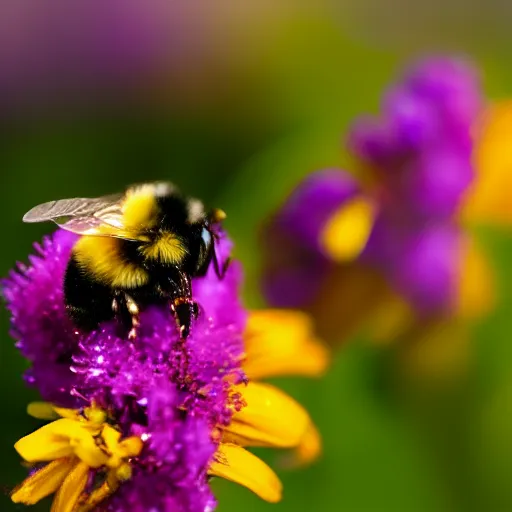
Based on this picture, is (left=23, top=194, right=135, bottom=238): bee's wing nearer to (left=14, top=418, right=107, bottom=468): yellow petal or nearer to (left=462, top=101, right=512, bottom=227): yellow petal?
(left=14, top=418, right=107, bottom=468): yellow petal

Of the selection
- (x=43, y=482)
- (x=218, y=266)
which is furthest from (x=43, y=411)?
(x=218, y=266)

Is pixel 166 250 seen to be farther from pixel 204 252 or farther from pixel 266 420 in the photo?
pixel 266 420

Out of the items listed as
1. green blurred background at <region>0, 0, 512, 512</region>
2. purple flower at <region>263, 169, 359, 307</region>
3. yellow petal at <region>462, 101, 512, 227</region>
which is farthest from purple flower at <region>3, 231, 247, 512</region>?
yellow petal at <region>462, 101, 512, 227</region>

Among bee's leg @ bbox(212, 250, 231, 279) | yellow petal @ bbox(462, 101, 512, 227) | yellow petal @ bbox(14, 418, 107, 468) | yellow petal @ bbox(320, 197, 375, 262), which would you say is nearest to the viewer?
yellow petal @ bbox(14, 418, 107, 468)

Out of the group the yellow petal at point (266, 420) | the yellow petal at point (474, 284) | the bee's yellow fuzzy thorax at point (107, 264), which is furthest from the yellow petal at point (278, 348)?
the yellow petal at point (474, 284)

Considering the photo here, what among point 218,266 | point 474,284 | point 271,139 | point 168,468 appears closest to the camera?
point 168,468

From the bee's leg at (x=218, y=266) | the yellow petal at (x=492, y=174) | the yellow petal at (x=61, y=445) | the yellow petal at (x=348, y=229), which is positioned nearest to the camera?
the yellow petal at (x=61, y=445)

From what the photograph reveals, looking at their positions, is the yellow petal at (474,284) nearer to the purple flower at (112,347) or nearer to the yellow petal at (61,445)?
the purple flower at (112,347)
